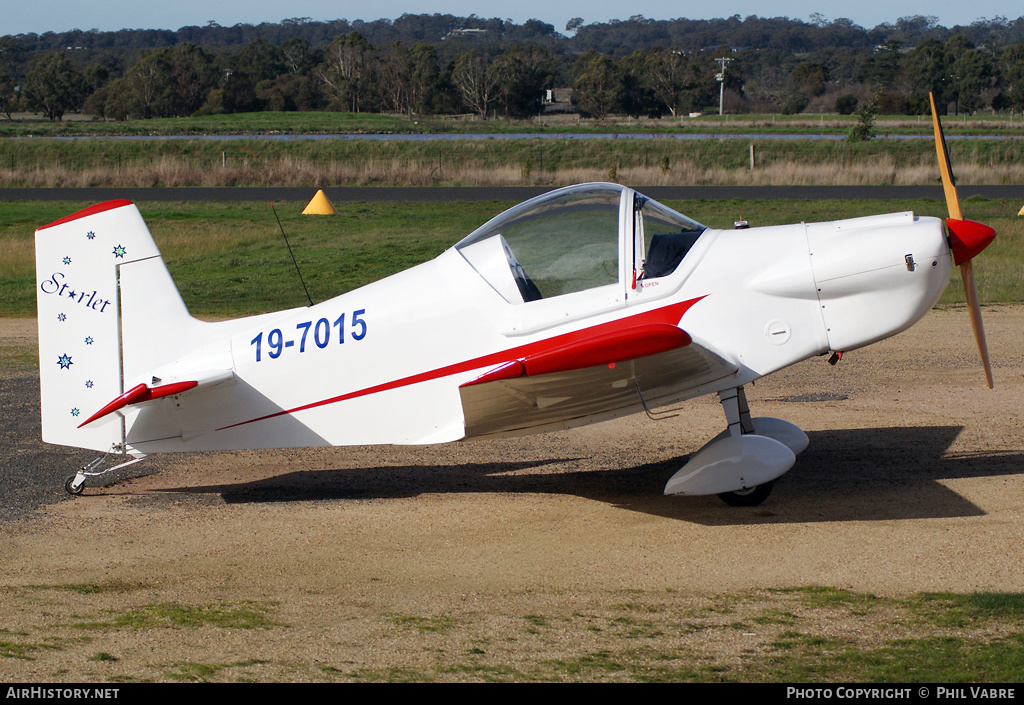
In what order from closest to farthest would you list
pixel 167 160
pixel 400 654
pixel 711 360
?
pixel 400 654
pixel 711 360
pixel 167 160

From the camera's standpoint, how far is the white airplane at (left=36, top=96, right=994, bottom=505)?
6953 mm

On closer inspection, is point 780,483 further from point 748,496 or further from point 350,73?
point 350,73

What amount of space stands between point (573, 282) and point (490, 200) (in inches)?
1059

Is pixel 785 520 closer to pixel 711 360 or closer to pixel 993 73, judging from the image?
pixel 711 360

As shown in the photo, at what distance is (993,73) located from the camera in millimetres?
98188

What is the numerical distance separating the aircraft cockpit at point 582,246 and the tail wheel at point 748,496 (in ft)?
6.03

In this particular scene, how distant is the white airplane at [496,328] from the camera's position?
6.95m

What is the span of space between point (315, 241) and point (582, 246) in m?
18.5

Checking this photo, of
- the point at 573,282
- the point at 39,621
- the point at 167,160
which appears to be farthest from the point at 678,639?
the point at 167,160

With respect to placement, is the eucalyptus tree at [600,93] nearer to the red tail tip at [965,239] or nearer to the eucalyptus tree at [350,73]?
the eucalyptus tree at [350,73]

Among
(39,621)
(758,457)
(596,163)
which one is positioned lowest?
(39,621)

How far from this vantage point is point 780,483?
26.8ft

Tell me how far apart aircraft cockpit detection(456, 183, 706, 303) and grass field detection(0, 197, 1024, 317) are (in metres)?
10.4

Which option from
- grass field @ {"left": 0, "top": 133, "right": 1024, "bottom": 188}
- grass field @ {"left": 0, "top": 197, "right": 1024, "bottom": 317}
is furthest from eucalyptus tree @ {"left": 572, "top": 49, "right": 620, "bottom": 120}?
grass field @ {"left": 0, "top": 197, "right": 1024, "bottom": 317}
